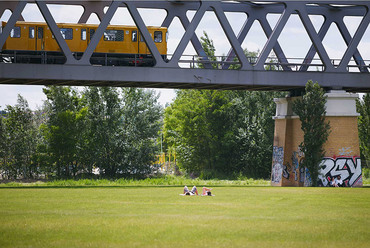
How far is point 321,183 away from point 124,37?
52.0 ft

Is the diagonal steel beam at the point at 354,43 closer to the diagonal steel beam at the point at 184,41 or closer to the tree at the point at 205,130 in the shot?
the diagonal steel beam at the point at 184,41

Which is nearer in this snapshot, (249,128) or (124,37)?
(124,37)

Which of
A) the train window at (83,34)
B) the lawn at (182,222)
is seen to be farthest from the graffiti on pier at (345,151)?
the train window at (83,34)

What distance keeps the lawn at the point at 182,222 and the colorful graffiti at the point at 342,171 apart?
46.5ft

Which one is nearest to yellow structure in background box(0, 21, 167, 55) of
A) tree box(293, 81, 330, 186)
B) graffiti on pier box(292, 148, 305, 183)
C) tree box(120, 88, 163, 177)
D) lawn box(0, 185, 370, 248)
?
tree box(293, 81, 330, 186)

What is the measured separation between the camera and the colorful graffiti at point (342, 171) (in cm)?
3947

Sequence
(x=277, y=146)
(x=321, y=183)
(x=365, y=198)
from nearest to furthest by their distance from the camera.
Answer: (x=365, y=198)
(x=321, y=183)
(x=277, y=146)

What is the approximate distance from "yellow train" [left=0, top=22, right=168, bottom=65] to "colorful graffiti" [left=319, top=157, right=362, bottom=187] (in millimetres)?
12916

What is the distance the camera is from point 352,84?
40.6 m

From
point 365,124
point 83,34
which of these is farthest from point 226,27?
point 365,124

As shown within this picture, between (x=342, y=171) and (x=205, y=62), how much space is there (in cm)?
1137

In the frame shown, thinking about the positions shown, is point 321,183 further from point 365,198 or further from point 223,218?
point 223,218

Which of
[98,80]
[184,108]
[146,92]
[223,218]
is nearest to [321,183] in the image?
[98,80]

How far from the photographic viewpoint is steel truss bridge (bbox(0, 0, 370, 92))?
35688 millimetres
